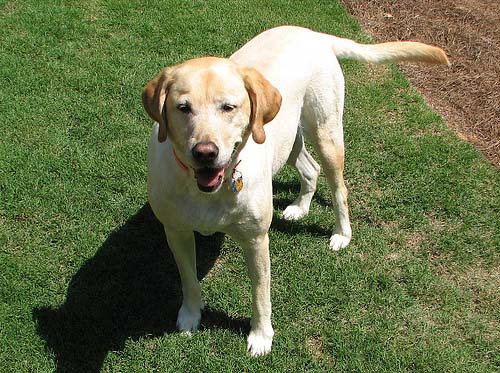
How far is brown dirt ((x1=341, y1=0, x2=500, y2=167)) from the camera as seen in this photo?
625 centimetres

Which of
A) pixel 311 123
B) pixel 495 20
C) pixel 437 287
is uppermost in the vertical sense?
pixel 311 123

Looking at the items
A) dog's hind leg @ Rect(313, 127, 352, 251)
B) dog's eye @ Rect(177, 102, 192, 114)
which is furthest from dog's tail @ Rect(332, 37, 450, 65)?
dog's eye @ Rect(177, 102, 192, 114)

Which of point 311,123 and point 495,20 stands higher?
point 311,123

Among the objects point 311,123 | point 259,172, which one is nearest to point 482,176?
point 311,123

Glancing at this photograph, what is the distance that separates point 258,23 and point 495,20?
3.00 metres

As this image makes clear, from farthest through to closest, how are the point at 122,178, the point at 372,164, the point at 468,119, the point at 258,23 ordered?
the point at 258,23 < the point at 468,119 < the point at 372,164 < the point at 122,178

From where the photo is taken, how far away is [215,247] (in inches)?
189

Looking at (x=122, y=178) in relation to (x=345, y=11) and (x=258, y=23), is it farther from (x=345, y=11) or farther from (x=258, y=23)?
(x=345, y=11)

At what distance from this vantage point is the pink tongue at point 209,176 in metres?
3.08

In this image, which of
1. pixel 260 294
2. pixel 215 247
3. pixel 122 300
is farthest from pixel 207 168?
pixel 215 247

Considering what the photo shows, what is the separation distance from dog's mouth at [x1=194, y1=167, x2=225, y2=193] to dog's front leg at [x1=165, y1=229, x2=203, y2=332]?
0.65 metres

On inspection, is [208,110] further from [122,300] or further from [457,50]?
[457,50]

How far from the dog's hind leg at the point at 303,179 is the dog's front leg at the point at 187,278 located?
1.26m

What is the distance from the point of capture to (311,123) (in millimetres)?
4395
